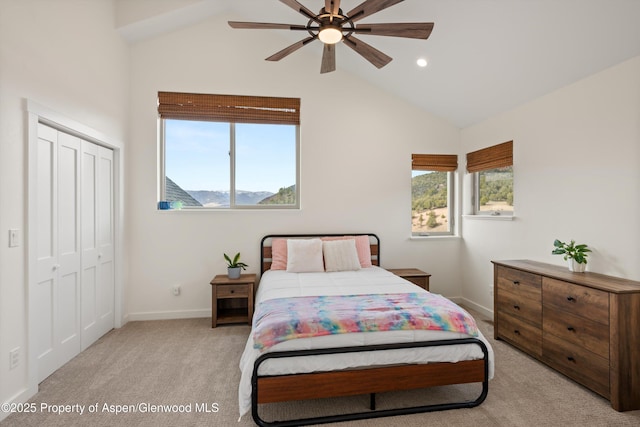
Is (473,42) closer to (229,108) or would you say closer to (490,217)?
(490,217)

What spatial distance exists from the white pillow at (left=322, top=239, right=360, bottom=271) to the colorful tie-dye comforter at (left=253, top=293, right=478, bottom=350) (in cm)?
126

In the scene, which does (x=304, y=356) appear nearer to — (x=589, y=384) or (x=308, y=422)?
(x=308, y=422)

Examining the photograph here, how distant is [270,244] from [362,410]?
2.40 metres

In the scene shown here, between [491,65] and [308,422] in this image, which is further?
[491,65]

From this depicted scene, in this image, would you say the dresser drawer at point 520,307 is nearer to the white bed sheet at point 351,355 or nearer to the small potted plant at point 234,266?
the white bed sheet at point 351,355

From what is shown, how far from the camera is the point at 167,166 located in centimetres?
412

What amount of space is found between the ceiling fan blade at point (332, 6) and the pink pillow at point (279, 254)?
8.47ft

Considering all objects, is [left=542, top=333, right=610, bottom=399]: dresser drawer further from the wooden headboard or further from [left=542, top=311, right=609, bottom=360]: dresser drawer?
the wooden headboard

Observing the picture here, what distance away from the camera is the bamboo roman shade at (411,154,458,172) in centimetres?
452

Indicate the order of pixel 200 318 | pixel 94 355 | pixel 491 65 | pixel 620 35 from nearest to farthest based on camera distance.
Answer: pixel 620 35 < pixel 94 355 < pixel 491 65 < pixel 200 318

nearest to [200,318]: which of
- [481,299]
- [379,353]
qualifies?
[379,353]

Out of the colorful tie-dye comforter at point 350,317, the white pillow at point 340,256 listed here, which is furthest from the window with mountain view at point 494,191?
the colorful tie-dye comforter at point 350,317

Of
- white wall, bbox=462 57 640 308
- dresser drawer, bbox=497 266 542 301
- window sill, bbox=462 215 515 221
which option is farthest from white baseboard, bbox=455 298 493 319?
window sill, bbox=462 215 515 221

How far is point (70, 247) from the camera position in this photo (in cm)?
282
